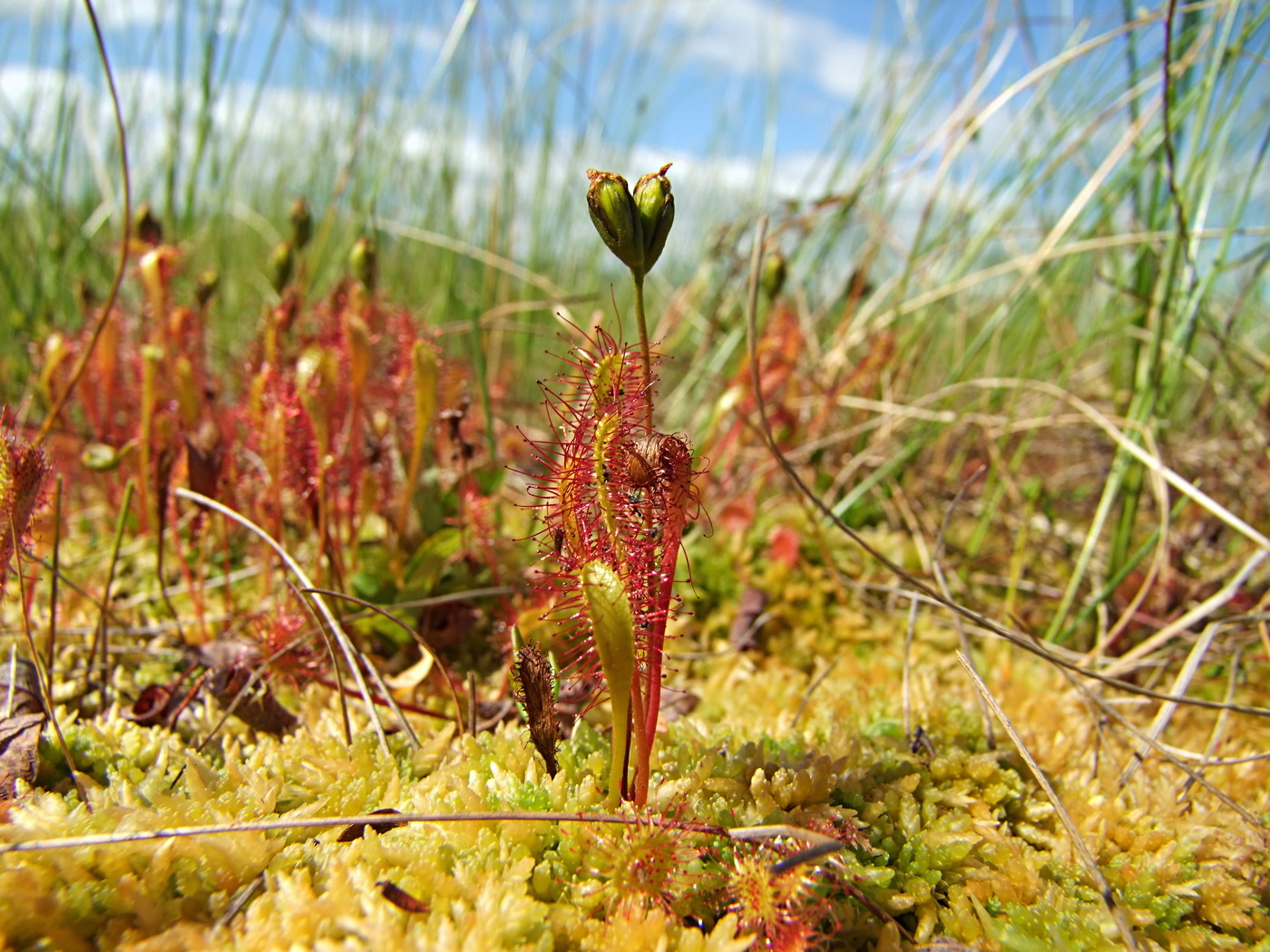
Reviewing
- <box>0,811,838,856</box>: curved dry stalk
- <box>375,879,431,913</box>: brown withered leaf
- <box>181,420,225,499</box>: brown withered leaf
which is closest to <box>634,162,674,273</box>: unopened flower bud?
<box>0,811,838,856</box>: curved dry stalk

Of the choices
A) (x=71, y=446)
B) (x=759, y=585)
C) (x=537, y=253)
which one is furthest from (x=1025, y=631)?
(x=537, y=253)

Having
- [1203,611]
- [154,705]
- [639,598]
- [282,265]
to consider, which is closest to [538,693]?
[639,598]

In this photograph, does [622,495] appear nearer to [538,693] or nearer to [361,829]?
[538,693]

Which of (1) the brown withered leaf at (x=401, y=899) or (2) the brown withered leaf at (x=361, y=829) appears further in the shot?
(2) the brown withered leaf at (x=361, y=829)

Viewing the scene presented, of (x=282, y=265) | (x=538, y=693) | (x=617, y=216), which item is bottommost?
(x=538, y=693)

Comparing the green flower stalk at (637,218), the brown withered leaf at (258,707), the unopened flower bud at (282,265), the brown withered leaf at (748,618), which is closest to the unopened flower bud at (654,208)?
the green flower stalk at (637,218)

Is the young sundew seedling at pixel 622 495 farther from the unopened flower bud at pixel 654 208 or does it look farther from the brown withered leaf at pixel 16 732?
the brown withered leaf at pixel 16 732

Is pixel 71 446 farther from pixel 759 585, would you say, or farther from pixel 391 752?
pixel 759 585
